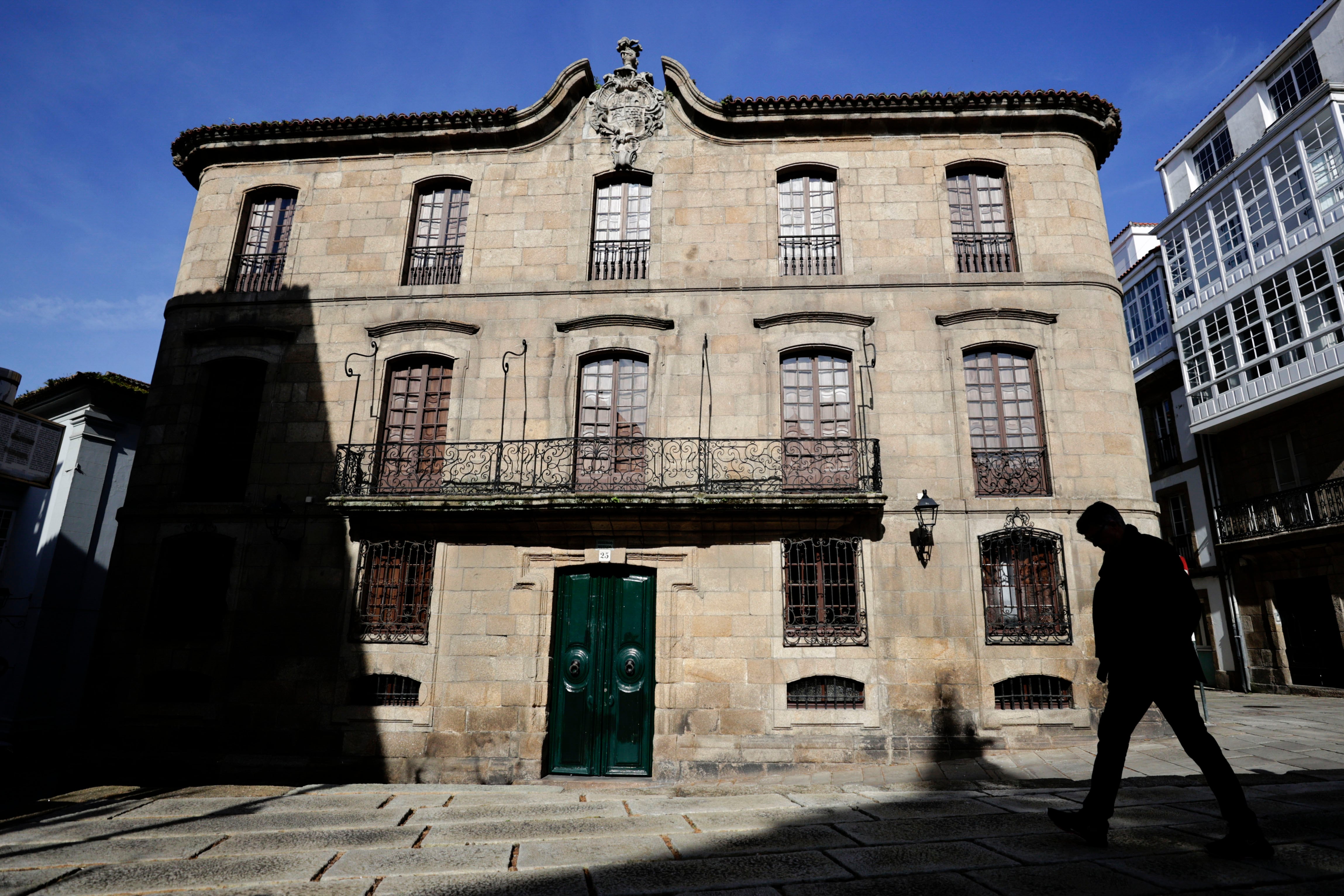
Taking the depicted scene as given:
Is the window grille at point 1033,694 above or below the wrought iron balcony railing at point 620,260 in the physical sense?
below

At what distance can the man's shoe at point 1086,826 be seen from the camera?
4352 mm

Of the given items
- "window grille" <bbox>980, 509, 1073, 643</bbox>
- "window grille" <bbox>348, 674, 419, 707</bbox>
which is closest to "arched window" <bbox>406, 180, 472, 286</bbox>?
"window grille" <bbox>348, 674, 419, 707</bbox>

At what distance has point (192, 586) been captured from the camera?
12.1m

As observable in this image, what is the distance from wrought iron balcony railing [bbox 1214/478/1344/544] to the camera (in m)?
16.6

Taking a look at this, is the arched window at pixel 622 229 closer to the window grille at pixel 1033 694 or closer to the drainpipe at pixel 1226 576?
the window grille at pixel 1033 694

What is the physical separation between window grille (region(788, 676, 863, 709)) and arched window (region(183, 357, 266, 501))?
9.92 meters

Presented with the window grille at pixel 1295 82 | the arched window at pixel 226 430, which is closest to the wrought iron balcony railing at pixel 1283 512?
the window grille at pixel 1295 82

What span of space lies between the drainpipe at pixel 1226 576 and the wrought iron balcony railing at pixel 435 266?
822 inches

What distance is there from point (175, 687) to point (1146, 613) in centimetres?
1365

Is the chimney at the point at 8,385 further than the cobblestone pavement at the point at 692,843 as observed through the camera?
Yes

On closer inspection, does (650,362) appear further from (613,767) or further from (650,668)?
(613,767)

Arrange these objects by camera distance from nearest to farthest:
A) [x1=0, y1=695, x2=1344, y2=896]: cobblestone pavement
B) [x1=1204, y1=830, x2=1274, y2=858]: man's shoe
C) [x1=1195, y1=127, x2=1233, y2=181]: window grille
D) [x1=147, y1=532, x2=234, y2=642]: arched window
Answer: [x1=1204, y1=830, x2=1274, y2=858]: man's shoe → [x1=0, y1=695, x2=1344, y2=896]: cobblestone pavement → [x1=147, y1=532, x2=234, y2=642]: arched window → [x1=1195, y1=127, x2=1233, y2=181]: window grille

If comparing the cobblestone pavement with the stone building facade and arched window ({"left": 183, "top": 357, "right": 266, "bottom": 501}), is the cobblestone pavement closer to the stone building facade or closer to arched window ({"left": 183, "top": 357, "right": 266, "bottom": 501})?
the stone building facade

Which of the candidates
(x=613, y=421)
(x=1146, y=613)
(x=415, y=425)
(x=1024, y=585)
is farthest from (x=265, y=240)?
(x=1146, y=613)
